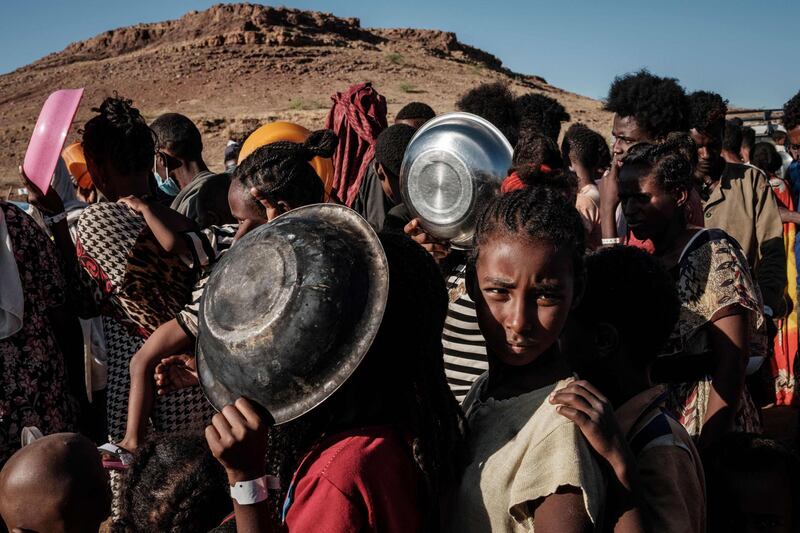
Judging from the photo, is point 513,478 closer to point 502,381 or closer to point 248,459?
point 502,381

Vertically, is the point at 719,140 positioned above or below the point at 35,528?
above

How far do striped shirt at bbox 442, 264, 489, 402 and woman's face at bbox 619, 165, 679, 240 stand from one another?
2.47ft

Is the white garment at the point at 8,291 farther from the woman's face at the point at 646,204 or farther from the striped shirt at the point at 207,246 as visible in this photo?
the woman's face at the point at 646,204

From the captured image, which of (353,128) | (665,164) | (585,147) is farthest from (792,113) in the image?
(665,164)

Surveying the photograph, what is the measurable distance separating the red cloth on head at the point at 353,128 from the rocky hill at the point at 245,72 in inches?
793

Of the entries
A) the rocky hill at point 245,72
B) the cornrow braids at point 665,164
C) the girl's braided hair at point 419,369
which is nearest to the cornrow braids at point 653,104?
the cornrow braids at point 665,164

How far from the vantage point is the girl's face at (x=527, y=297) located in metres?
1.97

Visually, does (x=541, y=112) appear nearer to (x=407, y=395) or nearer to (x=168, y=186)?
A: (x=168, y=186)

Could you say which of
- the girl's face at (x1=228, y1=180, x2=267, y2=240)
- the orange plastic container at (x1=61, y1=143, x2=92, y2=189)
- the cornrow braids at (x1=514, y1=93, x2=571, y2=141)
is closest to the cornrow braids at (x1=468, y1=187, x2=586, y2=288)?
the girl's face at (x1=228, y1=180, x2=267, y2=240)

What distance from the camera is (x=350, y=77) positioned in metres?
45.8

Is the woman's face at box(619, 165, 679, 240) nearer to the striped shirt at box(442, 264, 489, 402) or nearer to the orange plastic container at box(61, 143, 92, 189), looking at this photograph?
the striped shirt at box(442, 264, 489, 402)

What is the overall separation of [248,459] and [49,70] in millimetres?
60126

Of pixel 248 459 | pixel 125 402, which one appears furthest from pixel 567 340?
pixel 125 402

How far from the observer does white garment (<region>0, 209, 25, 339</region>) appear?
9.98ft
